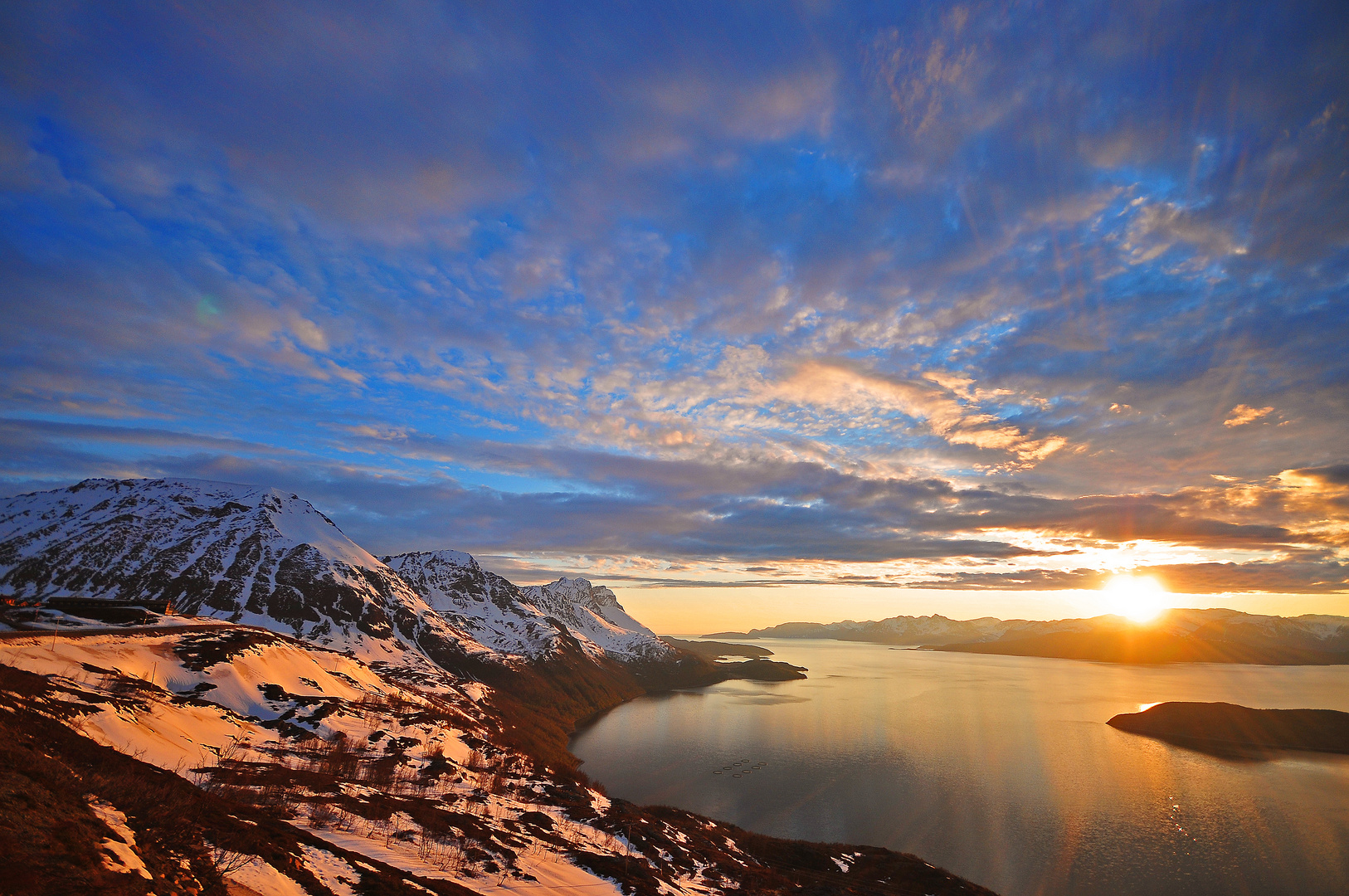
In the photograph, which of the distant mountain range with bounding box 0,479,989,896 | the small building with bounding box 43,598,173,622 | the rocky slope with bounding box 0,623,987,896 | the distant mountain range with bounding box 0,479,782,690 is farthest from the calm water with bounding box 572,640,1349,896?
the small building with bounding box 43,598,173,622

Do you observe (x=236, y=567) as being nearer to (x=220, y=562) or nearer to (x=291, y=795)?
(x=220, y=562)

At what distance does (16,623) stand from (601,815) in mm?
52523

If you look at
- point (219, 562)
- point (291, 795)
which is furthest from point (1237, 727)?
point (219, 562)

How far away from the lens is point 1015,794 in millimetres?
77188

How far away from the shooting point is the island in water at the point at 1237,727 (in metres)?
118

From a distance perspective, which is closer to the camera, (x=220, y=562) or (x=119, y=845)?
(x=119, y=845)

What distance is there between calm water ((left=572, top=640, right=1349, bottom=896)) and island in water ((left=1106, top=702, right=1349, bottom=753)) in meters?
8.37

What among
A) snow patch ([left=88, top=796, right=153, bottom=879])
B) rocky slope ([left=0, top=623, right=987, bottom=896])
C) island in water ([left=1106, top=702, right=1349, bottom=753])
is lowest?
island in water ([left=1106, top=702, right=1349, bottom=753])

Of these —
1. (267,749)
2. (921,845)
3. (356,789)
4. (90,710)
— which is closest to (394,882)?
(356,789)

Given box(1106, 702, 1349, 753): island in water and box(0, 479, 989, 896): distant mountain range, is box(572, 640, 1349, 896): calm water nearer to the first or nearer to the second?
box(1106, 702, 1349, 753): island in water

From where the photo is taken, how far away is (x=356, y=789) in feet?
99.6

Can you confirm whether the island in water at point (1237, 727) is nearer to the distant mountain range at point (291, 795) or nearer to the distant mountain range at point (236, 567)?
the distant mountain range at point (291, 795)

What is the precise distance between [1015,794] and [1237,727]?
99.2 metres

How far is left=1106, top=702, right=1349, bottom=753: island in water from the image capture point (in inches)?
4648
